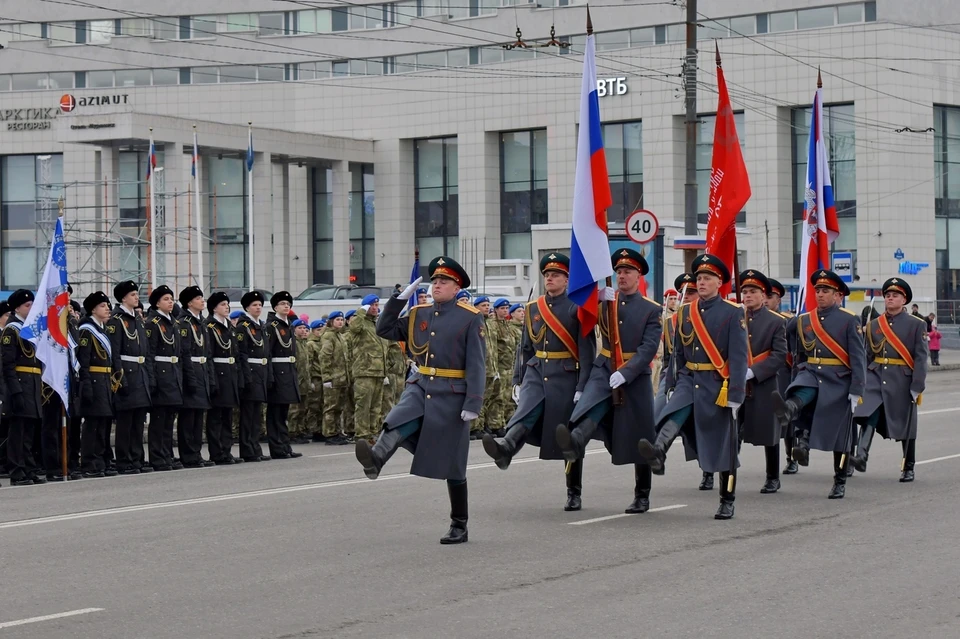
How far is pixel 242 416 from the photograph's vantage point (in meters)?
16.9

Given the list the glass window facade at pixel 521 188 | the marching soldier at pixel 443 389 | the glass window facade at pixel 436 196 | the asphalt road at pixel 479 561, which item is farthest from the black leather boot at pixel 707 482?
the glass window facade at pixel 436 196

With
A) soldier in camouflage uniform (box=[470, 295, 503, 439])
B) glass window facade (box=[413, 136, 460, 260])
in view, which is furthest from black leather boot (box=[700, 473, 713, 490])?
glass window facade (box=[413, 136, 460, 260])

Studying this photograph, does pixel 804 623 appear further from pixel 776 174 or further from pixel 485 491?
pixel 776 174

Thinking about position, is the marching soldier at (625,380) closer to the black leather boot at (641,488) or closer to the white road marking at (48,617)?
the black leather boot at (641,488)

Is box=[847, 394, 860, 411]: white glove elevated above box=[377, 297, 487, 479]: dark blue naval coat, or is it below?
below

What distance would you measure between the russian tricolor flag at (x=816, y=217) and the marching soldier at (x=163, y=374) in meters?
6.62

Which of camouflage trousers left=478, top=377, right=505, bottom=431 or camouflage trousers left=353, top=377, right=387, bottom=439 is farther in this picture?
camouflage trousers left=478, top=377, right=505, bottom=431

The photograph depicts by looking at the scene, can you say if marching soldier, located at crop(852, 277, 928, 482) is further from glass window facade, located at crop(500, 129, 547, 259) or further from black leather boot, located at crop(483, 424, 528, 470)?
glass window facade, located at crop(500, 129, 547, 259)

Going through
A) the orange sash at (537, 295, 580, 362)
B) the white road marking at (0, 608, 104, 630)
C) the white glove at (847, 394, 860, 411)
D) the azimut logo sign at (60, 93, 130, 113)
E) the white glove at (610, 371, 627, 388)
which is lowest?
the white road marking at (0, 608, 104, 630)

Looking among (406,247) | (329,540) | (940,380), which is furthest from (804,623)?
(406,247)

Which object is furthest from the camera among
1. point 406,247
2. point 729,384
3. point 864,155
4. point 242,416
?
point 406,247

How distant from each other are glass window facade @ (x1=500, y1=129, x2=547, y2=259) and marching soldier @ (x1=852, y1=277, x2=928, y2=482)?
43.6 metres

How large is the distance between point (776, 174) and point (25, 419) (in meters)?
41.0

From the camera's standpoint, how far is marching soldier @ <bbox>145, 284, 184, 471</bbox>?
15.7 metres
